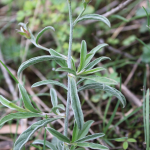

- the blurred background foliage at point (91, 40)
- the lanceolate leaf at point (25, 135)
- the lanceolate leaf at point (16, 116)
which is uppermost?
the blurred background foliage at point (91, 40)

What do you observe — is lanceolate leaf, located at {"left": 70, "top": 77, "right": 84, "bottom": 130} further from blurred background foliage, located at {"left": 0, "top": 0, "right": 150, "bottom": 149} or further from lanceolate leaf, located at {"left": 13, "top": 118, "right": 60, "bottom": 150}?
blurred background foliage, located at {"left": 0, "top": 0, "right": 150, "bottom": 149}

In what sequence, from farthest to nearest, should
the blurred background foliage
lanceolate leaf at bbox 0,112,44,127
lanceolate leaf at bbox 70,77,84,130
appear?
the blurred background foliage < lanceolate leaf at bbox 0,112,44,127 < lanceolate leaf at bbox 70,77,84,130

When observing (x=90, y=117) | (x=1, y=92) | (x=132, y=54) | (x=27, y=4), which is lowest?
(x=90, y=117)

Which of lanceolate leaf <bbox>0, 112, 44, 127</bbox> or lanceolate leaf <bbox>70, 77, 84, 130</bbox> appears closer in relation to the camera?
lanceolate leaf <bbox>70, 77, 84, 130</bbox>

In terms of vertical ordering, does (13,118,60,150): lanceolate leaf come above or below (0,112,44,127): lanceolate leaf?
below

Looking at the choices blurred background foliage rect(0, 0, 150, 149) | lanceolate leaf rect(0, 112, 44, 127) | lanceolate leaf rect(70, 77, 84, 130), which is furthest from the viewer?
blurred background foliage rect(0, 0, 150, 149)

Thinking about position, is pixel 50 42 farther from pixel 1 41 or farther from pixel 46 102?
pixel 46 102

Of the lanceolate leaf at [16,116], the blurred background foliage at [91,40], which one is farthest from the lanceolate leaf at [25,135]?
the blurred background foliage at [91,40]

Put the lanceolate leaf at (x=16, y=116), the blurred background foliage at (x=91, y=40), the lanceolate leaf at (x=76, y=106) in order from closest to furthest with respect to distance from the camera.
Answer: the lanceolate leaf at (x=76, y=106) → the lanceolate leaf at (x=16, y=116) → the blurred background foliage at (x=91, y=40)

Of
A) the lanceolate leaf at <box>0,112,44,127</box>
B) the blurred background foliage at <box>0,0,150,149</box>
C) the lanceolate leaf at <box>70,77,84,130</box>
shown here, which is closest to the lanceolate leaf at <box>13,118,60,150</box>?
the lanceolate leaf at <box>0,112,44,127</box>

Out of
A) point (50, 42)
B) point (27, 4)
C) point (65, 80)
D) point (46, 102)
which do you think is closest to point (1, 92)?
point (46, 102)

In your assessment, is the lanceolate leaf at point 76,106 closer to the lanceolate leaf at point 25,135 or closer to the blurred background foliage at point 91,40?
the lanceolate leaf at point 25,135
